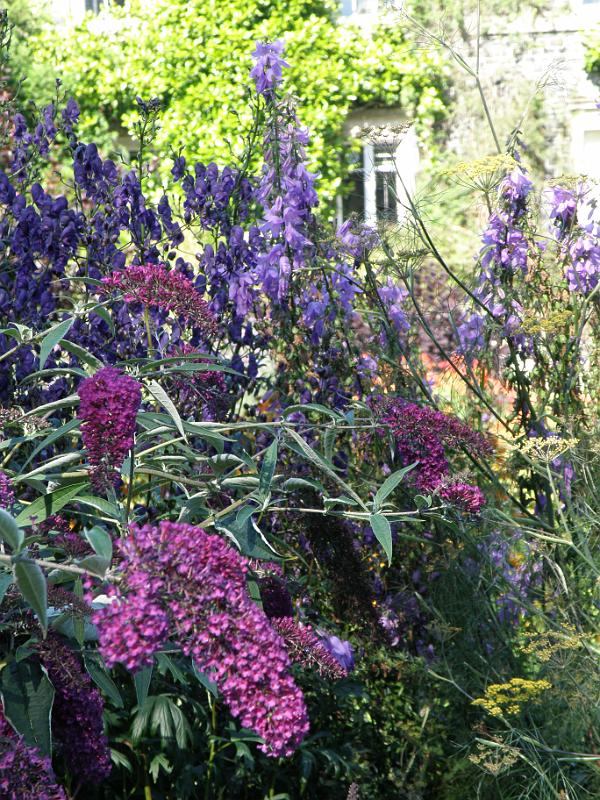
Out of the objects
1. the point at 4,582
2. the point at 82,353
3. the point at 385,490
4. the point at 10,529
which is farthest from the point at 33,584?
the point at 82,353

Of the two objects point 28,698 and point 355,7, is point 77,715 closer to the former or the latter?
point 28,698

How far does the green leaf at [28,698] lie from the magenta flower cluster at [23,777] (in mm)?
374

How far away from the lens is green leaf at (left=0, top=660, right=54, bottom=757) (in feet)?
6.16

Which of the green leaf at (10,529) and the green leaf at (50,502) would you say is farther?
the green leaf at (50,502)

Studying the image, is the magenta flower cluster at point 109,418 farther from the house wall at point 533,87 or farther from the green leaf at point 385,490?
the house wall at point 533,87

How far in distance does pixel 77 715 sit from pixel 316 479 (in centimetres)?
92

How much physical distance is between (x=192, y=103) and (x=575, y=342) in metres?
10.0

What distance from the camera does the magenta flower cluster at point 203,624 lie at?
133 cm

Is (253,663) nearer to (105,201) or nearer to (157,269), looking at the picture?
(157,269)

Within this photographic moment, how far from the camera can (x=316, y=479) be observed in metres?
2.57

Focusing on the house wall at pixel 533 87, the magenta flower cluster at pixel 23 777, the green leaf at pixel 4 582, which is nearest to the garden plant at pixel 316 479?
the green leaf at pixel 4 582

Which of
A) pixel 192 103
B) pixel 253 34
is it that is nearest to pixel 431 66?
pixel 253 34

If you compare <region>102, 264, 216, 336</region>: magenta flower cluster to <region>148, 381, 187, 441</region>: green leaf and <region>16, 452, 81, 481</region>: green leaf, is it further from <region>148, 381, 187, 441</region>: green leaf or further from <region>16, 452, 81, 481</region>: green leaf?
<region>16, 452, 81, 481</region>: green leaf

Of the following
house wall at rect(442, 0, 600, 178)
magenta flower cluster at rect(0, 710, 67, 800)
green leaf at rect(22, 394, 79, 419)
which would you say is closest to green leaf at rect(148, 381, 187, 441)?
green leaf at rect(22, 394, 79, 419)
